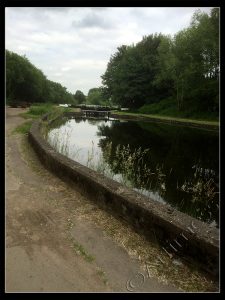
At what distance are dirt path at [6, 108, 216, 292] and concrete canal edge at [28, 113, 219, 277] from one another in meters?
0.17

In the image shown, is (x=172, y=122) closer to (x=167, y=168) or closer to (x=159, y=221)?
(x=167, y=168)

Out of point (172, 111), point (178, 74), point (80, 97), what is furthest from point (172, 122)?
point (80, 97)

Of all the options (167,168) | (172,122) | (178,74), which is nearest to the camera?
(167,168)

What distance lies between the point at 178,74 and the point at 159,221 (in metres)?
33.1

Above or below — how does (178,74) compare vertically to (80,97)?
below

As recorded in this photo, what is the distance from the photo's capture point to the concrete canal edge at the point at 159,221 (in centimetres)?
331

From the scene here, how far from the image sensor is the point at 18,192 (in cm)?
579

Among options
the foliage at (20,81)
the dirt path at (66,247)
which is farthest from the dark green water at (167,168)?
the foliage at (20,81)

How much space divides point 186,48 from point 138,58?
662 inches

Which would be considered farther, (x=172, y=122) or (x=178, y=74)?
(x=178, y=74)

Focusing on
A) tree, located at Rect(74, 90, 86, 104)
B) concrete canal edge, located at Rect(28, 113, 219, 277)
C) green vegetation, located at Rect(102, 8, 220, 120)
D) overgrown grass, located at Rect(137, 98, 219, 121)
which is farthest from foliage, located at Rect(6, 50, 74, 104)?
tree, located at Rect(74, 90, 86, 104)

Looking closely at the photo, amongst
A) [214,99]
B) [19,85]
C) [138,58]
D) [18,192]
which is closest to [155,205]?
[18,192]

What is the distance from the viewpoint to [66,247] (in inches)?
151

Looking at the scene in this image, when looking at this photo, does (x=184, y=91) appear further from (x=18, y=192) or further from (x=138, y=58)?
(x=18, y=192)
